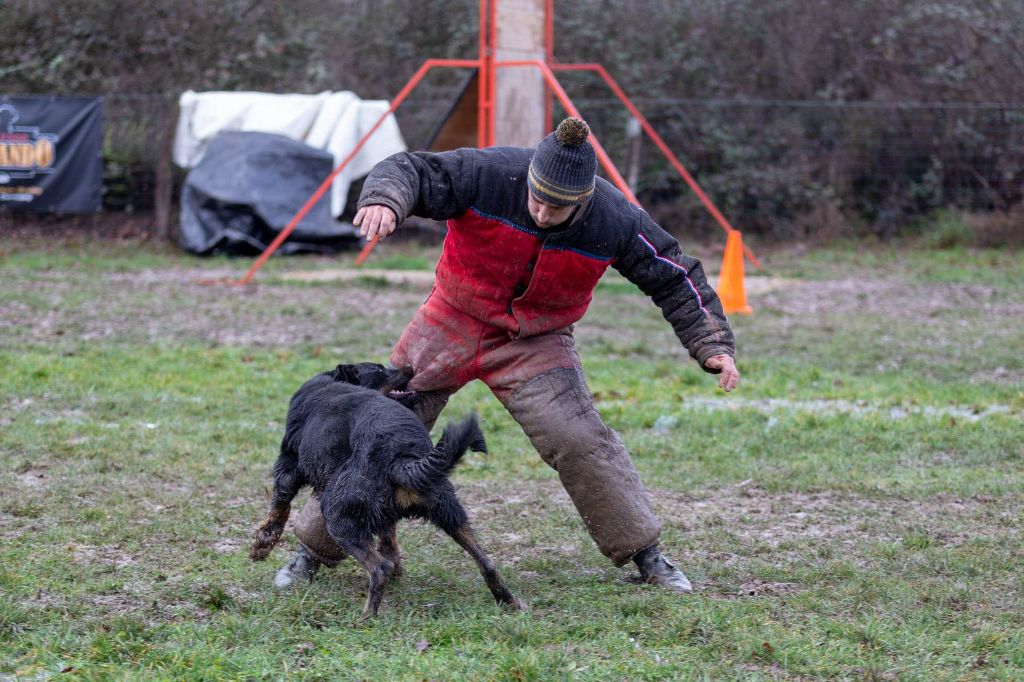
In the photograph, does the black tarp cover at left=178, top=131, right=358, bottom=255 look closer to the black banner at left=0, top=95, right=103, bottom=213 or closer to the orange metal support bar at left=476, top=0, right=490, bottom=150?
the black banner at left=0, top=95, right=103, bottom=213

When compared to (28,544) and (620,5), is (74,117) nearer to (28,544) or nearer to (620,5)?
(620,5)

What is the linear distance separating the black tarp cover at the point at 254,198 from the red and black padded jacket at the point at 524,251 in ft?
36.7

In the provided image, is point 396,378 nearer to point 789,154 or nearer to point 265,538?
point 265,538

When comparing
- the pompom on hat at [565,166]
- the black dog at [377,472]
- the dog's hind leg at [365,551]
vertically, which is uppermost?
the pompom on hat at [565,166]

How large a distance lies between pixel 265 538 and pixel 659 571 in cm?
A: 159

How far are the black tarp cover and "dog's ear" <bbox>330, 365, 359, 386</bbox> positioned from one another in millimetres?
10979

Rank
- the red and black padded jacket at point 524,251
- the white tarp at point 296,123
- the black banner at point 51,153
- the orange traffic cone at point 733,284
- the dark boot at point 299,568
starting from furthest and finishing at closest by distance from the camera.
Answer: the white tarp at point 296,123, the black banner at point 51,153, the orange traffic cone at point 733,284, the dark boot at point 299,568, the red and black padded jacket at point 524,251

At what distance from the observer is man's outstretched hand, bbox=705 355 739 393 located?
13.9 feet

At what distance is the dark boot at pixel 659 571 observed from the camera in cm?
432

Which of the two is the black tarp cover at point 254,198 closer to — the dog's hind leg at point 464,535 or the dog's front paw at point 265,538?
the dog's front paw at point 265,538

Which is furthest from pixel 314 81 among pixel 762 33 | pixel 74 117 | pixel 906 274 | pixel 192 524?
pixel 192 524

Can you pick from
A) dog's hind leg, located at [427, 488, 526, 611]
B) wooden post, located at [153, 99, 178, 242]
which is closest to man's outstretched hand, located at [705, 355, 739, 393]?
dog's hind leg, located at [427, 488, 526, 611]

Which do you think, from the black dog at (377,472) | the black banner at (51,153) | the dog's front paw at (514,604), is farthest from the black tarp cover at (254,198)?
the dog's front paw at (514,604)

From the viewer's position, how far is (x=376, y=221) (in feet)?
12.4
